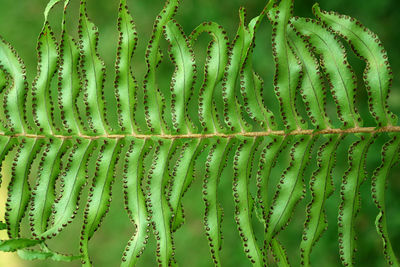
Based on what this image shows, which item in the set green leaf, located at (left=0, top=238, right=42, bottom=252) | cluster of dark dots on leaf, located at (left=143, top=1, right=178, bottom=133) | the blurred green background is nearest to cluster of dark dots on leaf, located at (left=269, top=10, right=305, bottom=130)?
cluster of dark dots on leaf, located at (left=143, top=1, right=178, bottom=133)

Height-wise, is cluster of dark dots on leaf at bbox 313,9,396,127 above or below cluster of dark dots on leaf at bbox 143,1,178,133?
below

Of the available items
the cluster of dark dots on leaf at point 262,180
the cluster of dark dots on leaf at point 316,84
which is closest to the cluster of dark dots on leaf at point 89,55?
the cluster of dark dots on leaf at point 262,180

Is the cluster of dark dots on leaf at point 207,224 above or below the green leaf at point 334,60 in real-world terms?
below

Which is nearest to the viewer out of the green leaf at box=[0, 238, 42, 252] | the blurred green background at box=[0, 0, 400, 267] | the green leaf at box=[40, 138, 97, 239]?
the green leaf at box=[0, 238, 42, 252]

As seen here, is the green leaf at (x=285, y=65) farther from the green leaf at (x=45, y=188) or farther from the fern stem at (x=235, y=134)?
the green leaf at (x=45, y=188)

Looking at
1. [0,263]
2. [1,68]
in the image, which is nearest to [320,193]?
[1,68]

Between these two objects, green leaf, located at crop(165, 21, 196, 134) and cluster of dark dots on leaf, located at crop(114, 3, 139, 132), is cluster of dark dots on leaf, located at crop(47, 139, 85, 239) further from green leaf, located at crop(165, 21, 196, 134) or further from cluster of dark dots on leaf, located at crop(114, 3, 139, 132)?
green leaf, located at crop(165, 21, 196, 134)

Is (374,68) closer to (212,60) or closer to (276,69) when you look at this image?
(276,69)

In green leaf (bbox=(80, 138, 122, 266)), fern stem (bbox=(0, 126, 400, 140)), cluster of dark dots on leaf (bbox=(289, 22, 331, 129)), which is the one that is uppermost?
cluster of dark dots on leaf (bbox=(289, 22, 331, 129))
